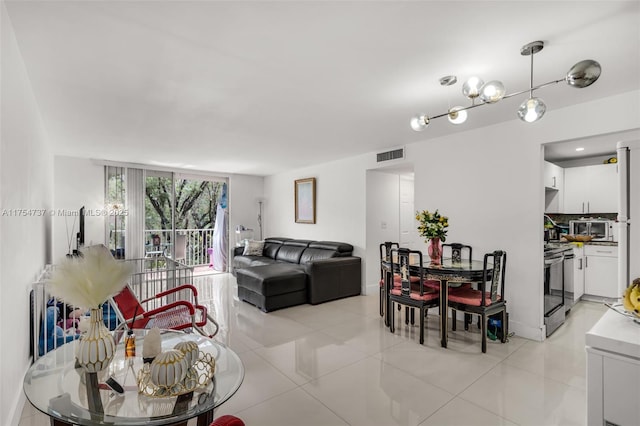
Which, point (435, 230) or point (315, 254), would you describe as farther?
point (315, 254)

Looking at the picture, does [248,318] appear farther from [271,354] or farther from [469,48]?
[469,48]

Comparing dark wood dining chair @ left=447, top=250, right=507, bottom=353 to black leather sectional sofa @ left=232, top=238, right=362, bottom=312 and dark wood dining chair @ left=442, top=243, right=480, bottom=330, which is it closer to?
dark wood dining chair @ left=442, top=243, right=480, bottom=330

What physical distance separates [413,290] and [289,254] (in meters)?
3.18

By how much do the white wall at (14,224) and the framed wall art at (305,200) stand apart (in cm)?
454

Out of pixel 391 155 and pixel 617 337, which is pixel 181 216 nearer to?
pixel 391 155

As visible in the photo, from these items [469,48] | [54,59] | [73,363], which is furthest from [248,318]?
[469,48]

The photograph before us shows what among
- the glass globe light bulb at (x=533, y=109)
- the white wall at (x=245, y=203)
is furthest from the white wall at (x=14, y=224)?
the white wall at (x=245, y=203)

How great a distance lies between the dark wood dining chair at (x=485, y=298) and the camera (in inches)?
123

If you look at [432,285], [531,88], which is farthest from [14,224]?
[432,285]

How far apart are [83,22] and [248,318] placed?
11.7ft

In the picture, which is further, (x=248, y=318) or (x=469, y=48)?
(x=248, y=318)

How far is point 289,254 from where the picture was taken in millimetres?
6254

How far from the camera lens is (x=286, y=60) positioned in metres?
2.26

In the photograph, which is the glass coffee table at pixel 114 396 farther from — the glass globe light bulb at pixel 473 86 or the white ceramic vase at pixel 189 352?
the glass globe light bulb at pixel 473 86
